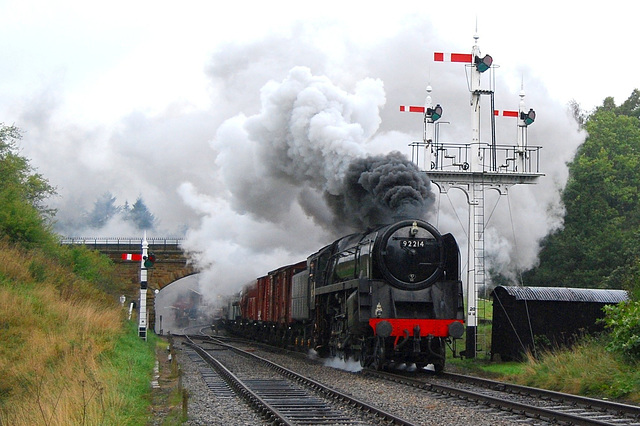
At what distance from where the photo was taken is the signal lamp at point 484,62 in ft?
71.3

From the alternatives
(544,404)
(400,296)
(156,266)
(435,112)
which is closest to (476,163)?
(435,112)

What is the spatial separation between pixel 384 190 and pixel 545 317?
4.72m

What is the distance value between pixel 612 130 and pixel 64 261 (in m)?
31.9

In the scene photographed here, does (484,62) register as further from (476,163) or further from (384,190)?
(384,190)

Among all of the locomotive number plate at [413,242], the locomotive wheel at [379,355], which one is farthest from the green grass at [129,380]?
the locomotive number plate at [413,242]

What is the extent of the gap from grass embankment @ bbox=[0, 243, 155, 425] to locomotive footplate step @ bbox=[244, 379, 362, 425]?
5.91 ft

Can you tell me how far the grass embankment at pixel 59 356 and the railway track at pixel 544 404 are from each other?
4.53 metres

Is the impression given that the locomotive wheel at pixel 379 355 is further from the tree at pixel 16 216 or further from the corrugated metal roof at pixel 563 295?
the tree at pixel 16 216

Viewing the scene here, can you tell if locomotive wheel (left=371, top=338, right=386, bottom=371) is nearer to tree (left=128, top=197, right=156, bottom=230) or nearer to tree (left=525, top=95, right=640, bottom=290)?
tree (left=525, top=95, right=640, bottom=290)

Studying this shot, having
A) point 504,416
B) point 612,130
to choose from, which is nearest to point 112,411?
point 504,416

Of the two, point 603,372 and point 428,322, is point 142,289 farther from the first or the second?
point 603,372

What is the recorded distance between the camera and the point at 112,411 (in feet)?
30.7

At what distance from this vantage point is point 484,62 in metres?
21.8

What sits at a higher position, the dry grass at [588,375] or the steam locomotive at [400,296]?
the steam locomotive at [400,296]
